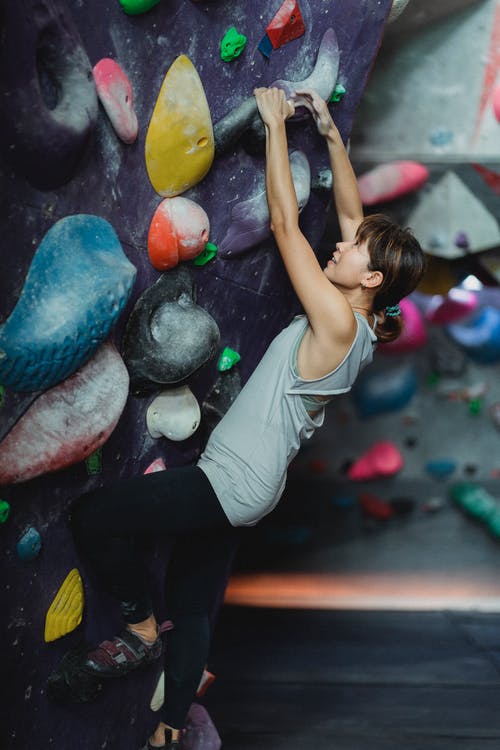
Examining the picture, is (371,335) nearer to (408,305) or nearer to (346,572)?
(408,305)

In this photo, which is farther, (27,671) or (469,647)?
(469,647)

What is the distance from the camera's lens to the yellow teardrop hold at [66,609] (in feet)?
5.25

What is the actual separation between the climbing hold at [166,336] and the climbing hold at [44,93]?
316 mm

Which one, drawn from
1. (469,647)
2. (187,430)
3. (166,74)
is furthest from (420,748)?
(166,74)

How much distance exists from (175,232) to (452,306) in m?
2.61

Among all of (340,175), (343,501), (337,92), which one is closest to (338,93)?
(337,92)

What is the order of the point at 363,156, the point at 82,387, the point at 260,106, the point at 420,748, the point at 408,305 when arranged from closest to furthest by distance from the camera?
the point at 82,387 → the point at 260,106 → the point at 420,748 → the point at 363,156 → the point at 408,305

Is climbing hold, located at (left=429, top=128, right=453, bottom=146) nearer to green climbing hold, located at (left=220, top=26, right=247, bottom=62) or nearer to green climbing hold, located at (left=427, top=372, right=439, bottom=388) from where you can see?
green climbing hold, located at (left=220, top=26, right=247, bottom=62)

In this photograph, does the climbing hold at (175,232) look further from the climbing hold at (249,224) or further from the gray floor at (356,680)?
the gray floor at (356,680)

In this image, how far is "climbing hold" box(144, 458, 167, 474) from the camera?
5.94 feet

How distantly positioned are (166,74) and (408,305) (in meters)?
2.60

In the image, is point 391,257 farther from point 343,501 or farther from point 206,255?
point 343,501

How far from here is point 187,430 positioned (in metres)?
1.82

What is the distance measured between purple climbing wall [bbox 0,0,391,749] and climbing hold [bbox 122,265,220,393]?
0.03 metres
